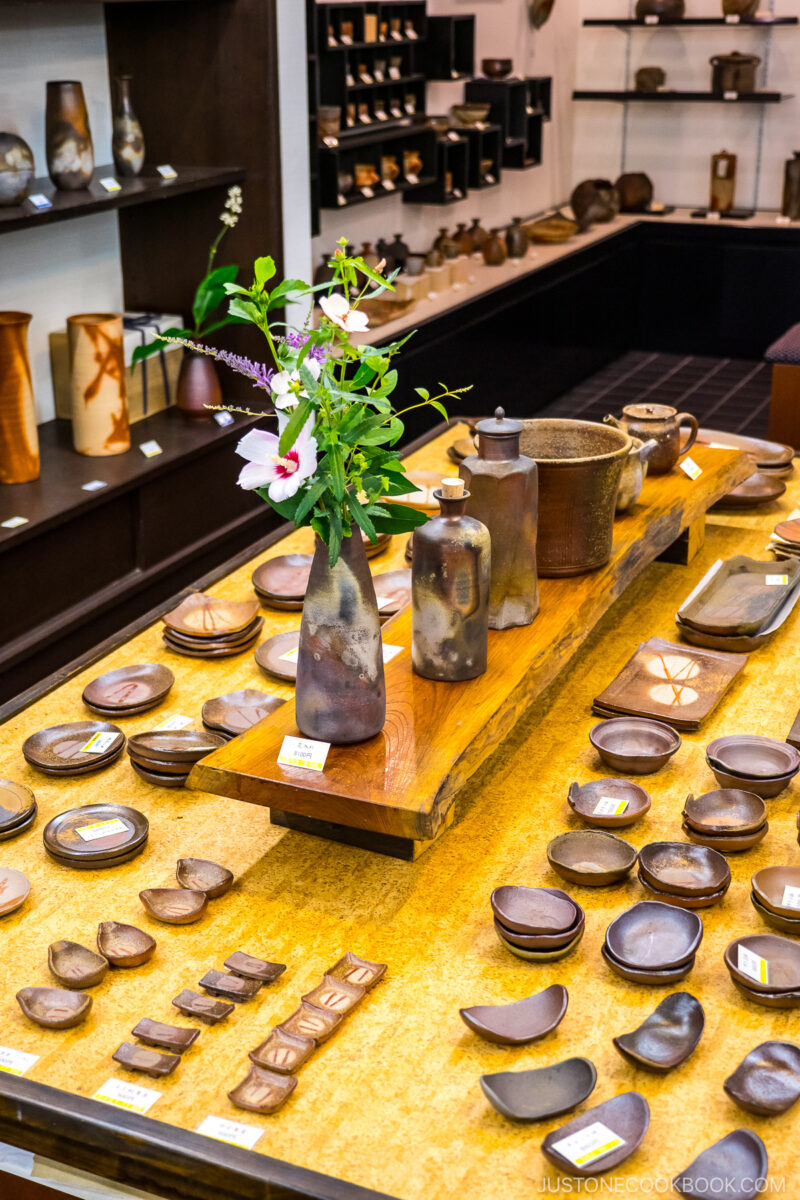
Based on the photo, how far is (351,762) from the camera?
1.59 m

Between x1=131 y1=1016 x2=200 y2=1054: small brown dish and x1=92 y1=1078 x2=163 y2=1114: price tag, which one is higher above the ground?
x1=131 y1=1016 x2=200 y2=1054: small brown dish

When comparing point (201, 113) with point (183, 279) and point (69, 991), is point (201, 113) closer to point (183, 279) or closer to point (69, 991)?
point (183, 279)

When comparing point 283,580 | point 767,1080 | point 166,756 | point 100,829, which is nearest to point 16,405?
point 283,580

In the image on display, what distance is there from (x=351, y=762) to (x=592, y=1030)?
43 centimetres

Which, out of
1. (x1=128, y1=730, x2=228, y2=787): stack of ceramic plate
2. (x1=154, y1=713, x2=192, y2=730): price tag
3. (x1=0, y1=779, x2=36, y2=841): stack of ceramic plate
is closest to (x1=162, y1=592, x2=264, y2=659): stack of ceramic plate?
(x1=154, y1=713, x2=192, y2=730): price tag

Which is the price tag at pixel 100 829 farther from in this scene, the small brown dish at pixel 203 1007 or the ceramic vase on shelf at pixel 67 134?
the ceramic vase on shelf at pixel 67 134

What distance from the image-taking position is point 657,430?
8.32 ft

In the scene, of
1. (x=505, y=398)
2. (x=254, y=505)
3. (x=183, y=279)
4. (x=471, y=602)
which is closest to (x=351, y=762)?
(x=471, y=602)

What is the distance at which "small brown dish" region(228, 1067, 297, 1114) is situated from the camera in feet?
4.13

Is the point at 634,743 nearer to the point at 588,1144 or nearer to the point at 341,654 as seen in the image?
the point at 341,654

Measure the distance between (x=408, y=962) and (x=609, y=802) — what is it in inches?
16.4

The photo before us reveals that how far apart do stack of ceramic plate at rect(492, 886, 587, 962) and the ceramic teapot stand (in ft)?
3.94

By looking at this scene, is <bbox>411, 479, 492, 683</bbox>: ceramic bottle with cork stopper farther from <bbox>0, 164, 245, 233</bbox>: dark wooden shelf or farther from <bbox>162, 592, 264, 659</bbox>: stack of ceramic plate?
<bbox>0, 164, 245, 233</bbox>: dark wooden shelf

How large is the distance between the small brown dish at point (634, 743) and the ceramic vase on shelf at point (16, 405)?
6.10 feet
